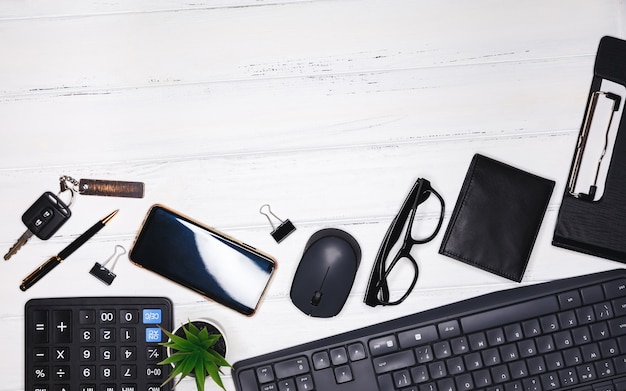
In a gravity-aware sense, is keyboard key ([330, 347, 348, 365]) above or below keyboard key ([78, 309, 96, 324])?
below

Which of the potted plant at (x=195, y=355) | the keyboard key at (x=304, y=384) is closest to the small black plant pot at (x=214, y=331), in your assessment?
the potted plant at (x=195, y=355)

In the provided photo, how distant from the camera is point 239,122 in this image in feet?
3.09

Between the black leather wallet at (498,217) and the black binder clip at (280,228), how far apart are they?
251mm

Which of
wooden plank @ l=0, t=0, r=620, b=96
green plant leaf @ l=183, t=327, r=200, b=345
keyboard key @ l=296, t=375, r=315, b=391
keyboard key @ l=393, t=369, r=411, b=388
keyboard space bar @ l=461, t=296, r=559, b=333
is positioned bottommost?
keyboard key @ l=393, t=369, r=411, b=388

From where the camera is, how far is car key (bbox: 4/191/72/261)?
93 centimetres

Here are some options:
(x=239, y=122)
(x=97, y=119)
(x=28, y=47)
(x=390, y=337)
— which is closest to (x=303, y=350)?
(x=390, y=337)

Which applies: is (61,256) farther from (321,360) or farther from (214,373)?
(321,360)

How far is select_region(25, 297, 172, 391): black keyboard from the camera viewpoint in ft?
2.98

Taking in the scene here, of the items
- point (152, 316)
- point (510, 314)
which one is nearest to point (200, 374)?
point (152, 316)

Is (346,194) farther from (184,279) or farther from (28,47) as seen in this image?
(28,47)

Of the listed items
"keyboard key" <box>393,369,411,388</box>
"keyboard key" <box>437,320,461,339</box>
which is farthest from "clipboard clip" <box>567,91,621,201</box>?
"keyboard key" <box>393,369,411,388</box>

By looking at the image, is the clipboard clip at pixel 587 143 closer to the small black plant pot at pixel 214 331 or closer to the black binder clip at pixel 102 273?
the small black plant pot at pixel 214 331

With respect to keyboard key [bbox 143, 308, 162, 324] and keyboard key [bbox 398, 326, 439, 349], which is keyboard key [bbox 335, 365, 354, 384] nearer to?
keyboard key [bbox 398, 326, 439, 349]

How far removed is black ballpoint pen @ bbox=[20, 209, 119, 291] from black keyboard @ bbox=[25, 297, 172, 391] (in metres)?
0.04
